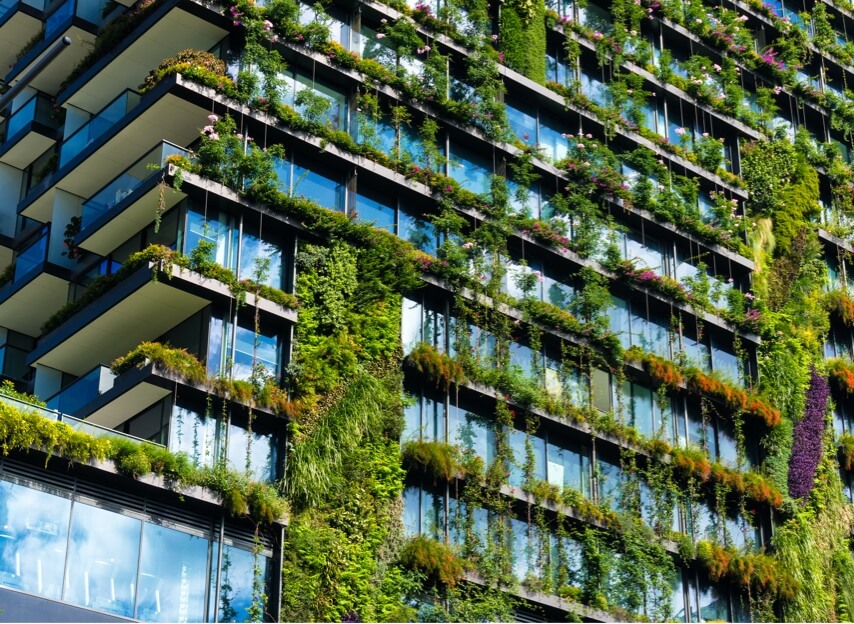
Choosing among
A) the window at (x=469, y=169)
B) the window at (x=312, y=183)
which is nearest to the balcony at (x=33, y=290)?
the window at (x=312, y=183)

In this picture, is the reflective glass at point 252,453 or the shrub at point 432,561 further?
the shrub at point 432,561

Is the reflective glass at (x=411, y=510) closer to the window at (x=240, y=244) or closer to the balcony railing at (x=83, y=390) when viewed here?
the window at (x=240, y=244)

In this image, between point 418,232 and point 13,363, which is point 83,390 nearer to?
point 13,363

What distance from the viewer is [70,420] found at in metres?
38.9

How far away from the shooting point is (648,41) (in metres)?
59.6

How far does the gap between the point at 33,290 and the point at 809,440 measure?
79.3 feet

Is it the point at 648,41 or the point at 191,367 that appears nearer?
the point at 191,367

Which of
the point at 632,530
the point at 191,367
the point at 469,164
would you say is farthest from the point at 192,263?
the point at 632,530

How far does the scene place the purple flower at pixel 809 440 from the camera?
2069 inches

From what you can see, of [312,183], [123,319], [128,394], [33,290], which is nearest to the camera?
[128,394]

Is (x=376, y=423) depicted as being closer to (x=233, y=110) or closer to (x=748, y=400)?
(x=233, y=110)

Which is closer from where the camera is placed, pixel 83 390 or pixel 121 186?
pixel 83 390

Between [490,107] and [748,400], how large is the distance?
1198 centimetres

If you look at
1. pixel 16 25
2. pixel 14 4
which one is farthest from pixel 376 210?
pixel 14 4
